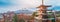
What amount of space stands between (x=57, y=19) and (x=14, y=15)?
54 cm

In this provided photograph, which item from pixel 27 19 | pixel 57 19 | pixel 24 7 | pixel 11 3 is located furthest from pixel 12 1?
pixel 57 19

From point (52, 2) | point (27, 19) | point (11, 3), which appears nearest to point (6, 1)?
point (11, 3)

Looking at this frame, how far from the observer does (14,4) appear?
1464mm

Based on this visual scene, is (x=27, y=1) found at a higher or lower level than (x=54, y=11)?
higher

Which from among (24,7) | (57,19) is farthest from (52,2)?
(24,7)

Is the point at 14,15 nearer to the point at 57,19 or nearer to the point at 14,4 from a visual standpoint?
the point at 14,4

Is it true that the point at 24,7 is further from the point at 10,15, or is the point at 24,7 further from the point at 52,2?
the point at 52,2

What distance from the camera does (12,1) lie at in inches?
57.8

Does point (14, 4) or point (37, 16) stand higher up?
point (14, 4)

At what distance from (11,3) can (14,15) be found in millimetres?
160

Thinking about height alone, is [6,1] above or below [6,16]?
above

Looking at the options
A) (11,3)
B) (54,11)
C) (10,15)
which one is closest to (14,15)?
(10,15)

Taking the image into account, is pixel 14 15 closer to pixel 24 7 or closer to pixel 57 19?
pixel 24 7

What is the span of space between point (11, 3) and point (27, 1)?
21 centimetres
